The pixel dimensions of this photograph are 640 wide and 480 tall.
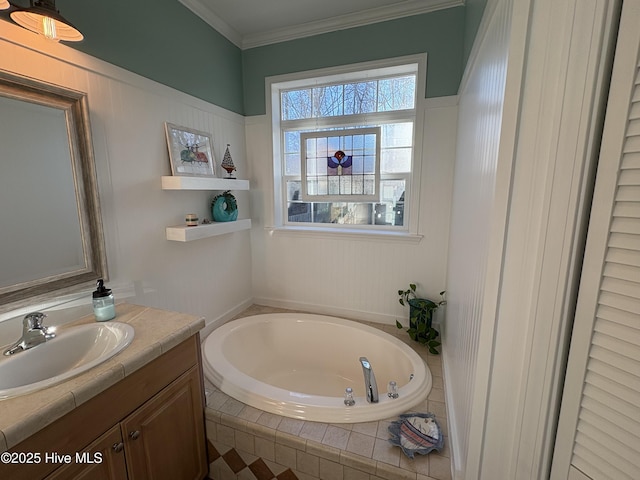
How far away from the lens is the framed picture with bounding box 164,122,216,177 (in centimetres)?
182

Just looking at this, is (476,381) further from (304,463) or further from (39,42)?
(39,42)

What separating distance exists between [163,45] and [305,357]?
2391 mm

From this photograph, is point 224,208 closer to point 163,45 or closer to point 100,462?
point 163,45

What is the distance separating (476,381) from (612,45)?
889 mm

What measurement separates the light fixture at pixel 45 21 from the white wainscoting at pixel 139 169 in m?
0.06

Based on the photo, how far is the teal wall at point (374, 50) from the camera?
1.97m

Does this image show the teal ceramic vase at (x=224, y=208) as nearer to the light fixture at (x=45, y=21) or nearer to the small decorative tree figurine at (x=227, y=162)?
the small decorative tree figurine at (x=227, y=162)

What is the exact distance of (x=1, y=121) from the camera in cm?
109

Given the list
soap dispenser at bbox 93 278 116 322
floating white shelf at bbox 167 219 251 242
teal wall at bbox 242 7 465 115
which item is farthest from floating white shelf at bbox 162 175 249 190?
teal wall at bbox 242 7 465 115

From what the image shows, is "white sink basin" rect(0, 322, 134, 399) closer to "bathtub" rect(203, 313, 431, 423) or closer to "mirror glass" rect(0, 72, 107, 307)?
"mirror glass" rect(0, 72, 107, 307)

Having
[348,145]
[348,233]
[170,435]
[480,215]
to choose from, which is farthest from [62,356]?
[348,145]

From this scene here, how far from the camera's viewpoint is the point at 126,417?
1.05 meters

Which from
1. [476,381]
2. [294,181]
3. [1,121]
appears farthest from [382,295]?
[1,121]

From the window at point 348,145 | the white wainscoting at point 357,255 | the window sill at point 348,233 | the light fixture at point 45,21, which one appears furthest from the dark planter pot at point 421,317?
the light fixture at point 45,21
